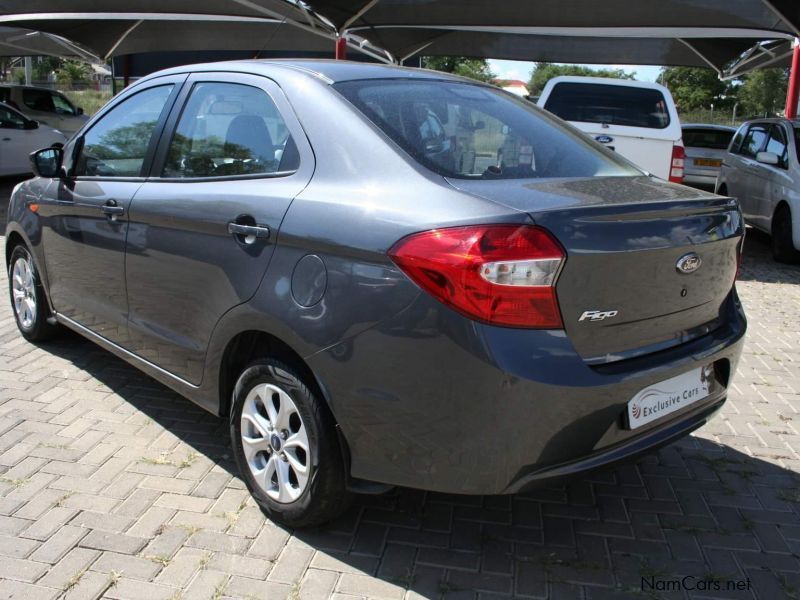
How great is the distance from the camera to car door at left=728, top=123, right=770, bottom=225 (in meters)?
9.51

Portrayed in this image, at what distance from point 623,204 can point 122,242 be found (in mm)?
2270

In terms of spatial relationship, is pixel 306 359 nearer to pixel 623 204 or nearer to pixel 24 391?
pixel 623 204

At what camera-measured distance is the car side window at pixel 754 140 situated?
969 cm

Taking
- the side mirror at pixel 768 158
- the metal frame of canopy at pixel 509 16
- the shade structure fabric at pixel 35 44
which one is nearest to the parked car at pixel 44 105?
the metal frame of canopy at pixel 509 16

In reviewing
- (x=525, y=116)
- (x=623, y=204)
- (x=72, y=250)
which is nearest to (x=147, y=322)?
(x=72, y=250)

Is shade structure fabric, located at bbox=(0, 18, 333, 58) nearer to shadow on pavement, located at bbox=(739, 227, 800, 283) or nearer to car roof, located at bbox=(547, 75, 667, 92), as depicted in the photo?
car roof, located at bbox=(547, 75, 667, 92)

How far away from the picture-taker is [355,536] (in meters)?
2.82

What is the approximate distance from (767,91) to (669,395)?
5264 centimetres

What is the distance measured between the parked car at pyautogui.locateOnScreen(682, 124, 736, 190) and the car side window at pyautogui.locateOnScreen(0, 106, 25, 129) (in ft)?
41.9

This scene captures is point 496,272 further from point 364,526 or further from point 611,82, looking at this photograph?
point 611,82

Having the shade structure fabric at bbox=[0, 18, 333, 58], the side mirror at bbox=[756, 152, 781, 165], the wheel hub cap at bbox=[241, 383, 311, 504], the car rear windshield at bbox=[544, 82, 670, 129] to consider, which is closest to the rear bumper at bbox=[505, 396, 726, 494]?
the wheel hub cap at bbox=[241, 383, 311, 504]

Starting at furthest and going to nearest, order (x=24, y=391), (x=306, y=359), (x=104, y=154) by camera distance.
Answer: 1. (x=24, y=391)
2. (x=104, y=154)
3. (x=306, y=359)

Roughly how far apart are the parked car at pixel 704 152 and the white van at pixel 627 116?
687 cm

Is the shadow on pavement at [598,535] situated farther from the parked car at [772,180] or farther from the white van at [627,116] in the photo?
the parked car at [772,180]
